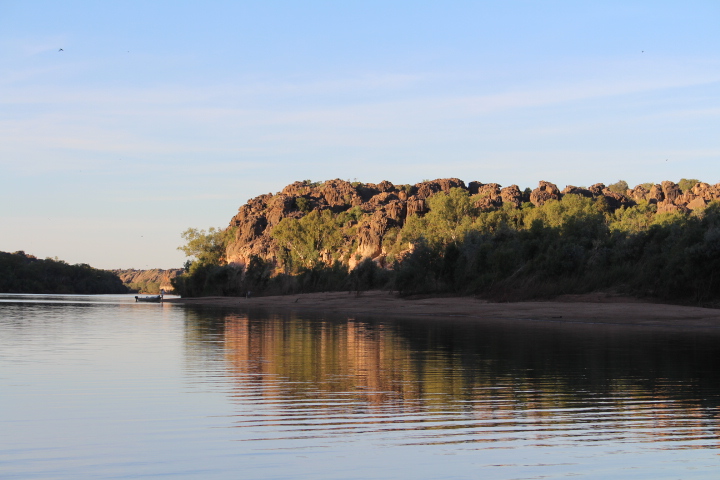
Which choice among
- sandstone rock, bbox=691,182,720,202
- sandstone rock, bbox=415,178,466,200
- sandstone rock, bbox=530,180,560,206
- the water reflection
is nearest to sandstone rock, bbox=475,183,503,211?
sandstone rock, bbox=530,180,560,206

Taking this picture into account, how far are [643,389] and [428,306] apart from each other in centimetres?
4225

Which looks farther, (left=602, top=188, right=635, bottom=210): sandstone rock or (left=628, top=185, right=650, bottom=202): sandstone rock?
(left=628, top=185, right=650, bottom=202): sandstone rock

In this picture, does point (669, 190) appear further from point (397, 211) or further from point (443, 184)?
point (443, 184)

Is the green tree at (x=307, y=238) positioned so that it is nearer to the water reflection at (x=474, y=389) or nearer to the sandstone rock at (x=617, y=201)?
the sandstone rock at (x=617, y=201)

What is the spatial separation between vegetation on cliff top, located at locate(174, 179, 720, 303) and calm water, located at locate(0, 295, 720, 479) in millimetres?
27591

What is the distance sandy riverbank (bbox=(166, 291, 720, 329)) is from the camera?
37562 mm

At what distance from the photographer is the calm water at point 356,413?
8.25m

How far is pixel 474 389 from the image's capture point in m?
14.2

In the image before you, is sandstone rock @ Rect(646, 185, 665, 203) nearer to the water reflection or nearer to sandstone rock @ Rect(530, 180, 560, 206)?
sandstone rock @ Rect(530, 180, 560, 206)

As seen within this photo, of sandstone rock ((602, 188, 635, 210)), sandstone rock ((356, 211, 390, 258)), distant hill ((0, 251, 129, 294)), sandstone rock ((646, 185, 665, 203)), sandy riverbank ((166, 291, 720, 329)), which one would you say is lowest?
sandy riverbank ((166, 291, 720, 329))

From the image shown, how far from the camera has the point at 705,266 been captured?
41.8 meters

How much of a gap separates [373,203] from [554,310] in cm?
10078

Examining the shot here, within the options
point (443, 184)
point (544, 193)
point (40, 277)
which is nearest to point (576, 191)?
point (544, 193)

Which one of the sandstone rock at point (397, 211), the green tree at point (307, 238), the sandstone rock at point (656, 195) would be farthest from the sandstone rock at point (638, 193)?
the green tree at point (307, 238)
